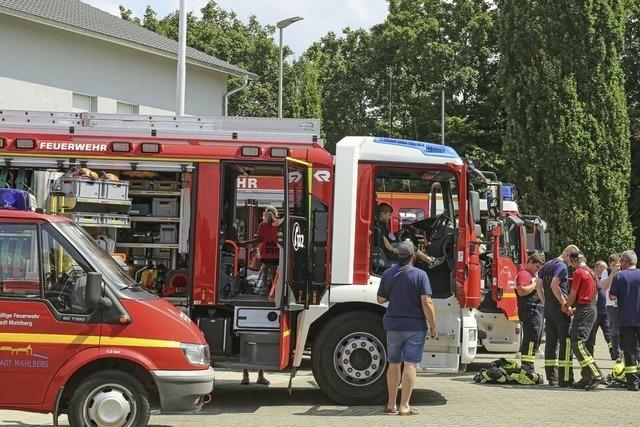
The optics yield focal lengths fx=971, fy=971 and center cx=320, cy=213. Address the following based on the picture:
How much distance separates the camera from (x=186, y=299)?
36.0 ft

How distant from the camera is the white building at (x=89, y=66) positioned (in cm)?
2467

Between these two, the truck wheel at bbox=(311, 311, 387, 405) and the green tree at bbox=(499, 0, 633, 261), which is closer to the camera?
the truck wheel at bbox=(311, 311, 387, 405)

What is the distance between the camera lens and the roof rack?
442 inches

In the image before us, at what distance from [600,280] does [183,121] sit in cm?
801

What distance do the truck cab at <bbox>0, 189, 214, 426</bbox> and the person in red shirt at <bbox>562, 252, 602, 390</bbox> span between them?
6301 mm

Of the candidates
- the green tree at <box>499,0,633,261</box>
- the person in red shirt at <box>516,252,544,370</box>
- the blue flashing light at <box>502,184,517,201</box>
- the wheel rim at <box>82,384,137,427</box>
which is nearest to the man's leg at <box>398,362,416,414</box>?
the wheel rim at <box>82,384,137,427</box>

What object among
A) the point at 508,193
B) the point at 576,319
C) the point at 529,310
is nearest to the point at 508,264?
the point at 529,310

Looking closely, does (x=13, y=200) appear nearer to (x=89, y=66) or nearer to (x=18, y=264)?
(x=18, y=264)

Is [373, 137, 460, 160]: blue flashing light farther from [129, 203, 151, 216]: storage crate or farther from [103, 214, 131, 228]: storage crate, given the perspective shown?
[103, 214, 131, 228]: storage crate

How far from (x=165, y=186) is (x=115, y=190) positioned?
0.62m

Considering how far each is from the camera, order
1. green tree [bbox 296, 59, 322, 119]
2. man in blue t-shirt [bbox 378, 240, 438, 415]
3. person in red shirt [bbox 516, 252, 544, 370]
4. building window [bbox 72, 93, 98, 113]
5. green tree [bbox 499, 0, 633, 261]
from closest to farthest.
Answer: man in blue t-shirt [bbox 378, 240, 438, 415] < person in red shirt [bbox 516, 252, 544, 370] < building window [bbox 72, 93, 98, 113] < green tree [bbox 499, 0, 633, 261] < green tree [bbox 296, 59, 322, 119]

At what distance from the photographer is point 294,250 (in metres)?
10.7

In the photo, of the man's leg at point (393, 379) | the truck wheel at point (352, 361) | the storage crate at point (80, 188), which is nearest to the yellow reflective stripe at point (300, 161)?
the truck wheel at point (352, 361)

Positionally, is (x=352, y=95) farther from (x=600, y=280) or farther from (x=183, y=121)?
(x=183, y=121)
